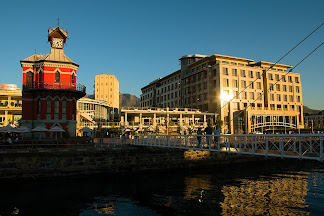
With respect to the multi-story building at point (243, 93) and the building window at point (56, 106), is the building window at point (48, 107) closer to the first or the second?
the building window at point (56, 106)

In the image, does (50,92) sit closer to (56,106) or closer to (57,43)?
(56,106)

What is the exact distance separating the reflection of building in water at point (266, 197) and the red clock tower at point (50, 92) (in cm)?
2528

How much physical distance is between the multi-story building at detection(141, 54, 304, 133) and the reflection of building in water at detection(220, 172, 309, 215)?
38118 mm

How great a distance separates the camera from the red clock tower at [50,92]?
36.4 metres

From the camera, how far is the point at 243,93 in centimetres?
6869

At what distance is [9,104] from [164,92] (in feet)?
169

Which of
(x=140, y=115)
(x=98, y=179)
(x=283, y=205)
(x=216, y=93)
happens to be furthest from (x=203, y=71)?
(x=283, y=205)

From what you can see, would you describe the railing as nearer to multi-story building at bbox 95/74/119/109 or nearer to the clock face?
the clock face

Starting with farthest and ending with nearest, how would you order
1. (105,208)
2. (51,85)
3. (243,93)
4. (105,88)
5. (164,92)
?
1. (105,88)
2. (164,92)
3. (243,93)
4. (51,85)
5. (105,208)

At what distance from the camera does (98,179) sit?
2723cm

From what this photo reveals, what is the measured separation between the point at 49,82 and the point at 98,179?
57.9 feet

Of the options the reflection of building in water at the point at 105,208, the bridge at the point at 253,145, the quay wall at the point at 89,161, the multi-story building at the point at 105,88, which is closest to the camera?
the bridge at the point at 253,145

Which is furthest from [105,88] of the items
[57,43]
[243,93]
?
[57,43]

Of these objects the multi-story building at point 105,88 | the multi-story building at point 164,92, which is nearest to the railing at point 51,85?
the multi-story building at point 164,92
